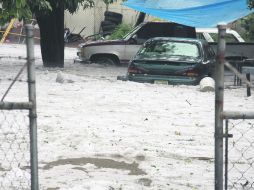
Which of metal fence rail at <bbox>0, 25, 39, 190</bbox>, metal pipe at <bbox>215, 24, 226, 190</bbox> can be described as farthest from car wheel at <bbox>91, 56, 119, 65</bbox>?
metal pipe at <bbox>215, 24, 226, 190</bbox>

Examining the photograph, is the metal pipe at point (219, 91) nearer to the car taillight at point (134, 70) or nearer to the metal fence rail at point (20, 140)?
the metal fence rail at point (20, 140)

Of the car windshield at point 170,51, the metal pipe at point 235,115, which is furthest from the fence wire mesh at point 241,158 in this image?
the car windshield at point 170,51

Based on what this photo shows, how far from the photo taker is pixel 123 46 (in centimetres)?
1775

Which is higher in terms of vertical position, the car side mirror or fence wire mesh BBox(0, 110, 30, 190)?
the car side mirror

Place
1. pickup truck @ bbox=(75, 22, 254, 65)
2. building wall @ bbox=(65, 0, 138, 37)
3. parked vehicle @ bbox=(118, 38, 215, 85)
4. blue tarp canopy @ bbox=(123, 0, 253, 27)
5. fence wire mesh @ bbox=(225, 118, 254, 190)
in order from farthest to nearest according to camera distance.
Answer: building wall @ bbox=(65, 0, 138, 37), pickup truck @ bbox=(75, 22, 254, 65), blue tarp canopy @ bbox=(123, 0, 253, 27), parked vehicle @ bbox=(118, 38, 215, 85), fence wire mesh @ bbox=(225, 118, 254, 190)

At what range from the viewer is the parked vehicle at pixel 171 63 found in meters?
12.7

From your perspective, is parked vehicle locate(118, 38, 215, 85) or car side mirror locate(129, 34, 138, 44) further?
car side mirror locate(129, 34, 138, 44)

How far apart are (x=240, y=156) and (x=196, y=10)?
10430mm

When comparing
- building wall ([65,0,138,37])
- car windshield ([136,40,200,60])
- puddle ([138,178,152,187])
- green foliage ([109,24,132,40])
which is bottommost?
puddle ([138,178,152,187])

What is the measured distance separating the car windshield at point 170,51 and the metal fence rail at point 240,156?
460cm

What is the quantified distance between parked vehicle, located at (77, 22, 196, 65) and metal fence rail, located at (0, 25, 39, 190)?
917cm

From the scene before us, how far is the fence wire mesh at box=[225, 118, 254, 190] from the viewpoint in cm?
537

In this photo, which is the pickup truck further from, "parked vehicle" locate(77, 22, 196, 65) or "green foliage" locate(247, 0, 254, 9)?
"green foliage" locate(247, 0, 254, 9)

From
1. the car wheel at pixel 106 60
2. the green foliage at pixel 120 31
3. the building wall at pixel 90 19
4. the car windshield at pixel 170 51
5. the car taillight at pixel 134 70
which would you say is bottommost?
the car taillight at pixel 134 70
